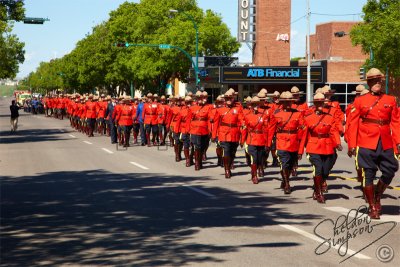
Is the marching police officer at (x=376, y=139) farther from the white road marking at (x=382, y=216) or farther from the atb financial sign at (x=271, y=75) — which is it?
the atb financial sign at (x=271, y=75)

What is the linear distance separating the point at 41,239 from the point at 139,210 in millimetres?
2636

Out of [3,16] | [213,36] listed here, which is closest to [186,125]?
[3,16]

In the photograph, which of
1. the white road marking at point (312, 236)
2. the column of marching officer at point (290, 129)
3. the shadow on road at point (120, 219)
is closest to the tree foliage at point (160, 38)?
the column of marching officer at point (290, 129)

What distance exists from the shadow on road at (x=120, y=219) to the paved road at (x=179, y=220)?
1 cm

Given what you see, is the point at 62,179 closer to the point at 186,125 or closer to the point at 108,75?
the point at 186,125

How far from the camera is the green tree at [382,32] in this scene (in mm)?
49250

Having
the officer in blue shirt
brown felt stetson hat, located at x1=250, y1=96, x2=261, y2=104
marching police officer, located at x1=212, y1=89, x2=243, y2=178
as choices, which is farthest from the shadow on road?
the officer in blue shirt

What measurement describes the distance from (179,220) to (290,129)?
4117 mm

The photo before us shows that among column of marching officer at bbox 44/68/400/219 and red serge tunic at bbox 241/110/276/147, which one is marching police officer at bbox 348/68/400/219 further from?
red serge tunic at bbox 241/110/276/147

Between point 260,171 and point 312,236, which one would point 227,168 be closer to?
point 260,171

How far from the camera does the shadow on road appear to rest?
810 cm

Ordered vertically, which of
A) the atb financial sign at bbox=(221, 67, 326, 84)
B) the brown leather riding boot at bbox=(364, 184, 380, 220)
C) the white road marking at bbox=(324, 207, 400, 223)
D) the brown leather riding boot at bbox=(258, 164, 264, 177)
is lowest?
the brown leather riding boot at bbox=(258, 164, 264, 177)

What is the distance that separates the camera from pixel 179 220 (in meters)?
10.5
